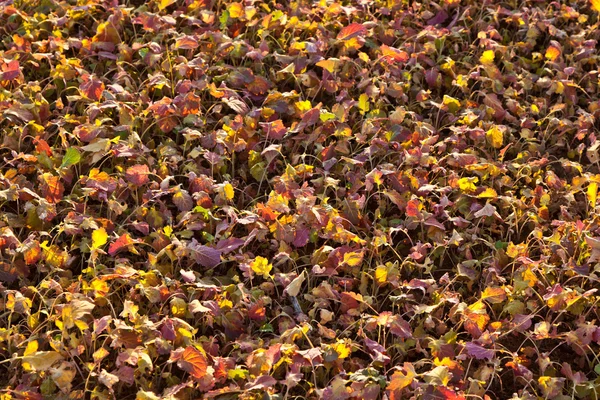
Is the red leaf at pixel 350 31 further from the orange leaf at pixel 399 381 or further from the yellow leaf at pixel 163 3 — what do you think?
the orange leaf at pixel 399 381

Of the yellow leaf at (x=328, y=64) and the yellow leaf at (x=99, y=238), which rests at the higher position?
the yellow leaf at (x=328, y=64)

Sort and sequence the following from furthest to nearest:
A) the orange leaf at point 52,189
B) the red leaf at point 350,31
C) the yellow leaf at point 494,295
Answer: the red leaf at point 350,31 → the orange leaf at point 52,189 → the yellow leaf at point 494,295

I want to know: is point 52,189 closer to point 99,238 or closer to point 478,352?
point 99,238

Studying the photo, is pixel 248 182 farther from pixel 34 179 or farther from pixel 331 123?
pixel 34 179

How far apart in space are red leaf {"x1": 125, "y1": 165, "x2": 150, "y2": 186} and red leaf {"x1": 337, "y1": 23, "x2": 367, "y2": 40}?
3.39 ft

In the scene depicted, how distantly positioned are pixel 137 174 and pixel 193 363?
78 centimetres

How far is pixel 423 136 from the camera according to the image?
3062mm

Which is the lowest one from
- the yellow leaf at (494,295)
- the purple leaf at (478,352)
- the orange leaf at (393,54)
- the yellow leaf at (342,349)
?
the purple leaf at (478,352)

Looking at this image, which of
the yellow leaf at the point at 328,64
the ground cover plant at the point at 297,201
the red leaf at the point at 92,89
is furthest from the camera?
the yellow leaf at the point at 328,64

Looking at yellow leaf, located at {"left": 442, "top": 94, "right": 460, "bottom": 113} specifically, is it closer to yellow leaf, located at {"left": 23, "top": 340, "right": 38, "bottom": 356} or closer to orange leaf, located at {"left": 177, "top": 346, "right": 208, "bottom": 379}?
orange leaf, located at {"left": 177, "top": 346, "right": 208, "bottom": 379}

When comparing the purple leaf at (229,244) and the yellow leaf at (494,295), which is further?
the purple leaf at (229,244)

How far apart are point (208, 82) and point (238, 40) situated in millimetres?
248

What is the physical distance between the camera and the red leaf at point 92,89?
3.05 m

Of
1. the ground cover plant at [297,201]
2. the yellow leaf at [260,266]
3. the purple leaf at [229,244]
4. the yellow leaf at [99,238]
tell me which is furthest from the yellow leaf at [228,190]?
the yellow leaf at [99,238]
